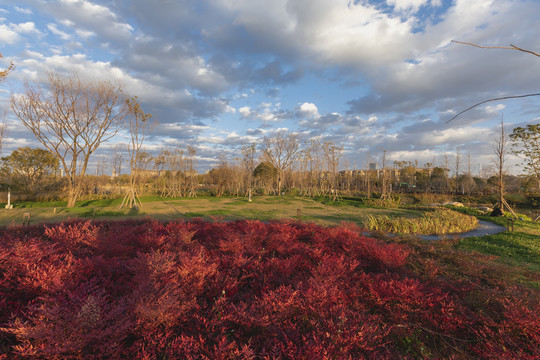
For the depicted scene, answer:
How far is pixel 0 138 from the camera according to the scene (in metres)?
15.4

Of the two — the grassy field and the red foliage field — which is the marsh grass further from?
the red foliage field

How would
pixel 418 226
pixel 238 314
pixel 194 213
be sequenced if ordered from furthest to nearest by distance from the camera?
pixel 194 213 < pixel 418 226 < pixel 238 314

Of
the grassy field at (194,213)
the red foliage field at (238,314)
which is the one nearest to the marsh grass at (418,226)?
the grassy field at (194,213)

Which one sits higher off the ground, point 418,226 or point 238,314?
point 238,314

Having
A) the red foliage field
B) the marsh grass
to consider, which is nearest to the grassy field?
the marsh grass

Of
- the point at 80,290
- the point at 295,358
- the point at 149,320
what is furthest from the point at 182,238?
the point at 295,358

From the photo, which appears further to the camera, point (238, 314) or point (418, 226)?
point (418, 226)

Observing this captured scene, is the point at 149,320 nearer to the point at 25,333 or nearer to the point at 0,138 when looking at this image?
the point at 25,333

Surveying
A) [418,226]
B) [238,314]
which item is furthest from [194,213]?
[238,314]

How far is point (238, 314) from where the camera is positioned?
1.52 metres

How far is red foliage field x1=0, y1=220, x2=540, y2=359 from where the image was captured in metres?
1.25

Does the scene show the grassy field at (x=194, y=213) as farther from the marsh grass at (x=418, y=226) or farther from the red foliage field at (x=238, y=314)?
the red foliage field at (x=238, y=314)

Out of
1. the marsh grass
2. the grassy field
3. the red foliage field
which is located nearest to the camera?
the red foliage field

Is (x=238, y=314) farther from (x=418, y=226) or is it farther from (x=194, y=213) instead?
(x=194, y=213)
